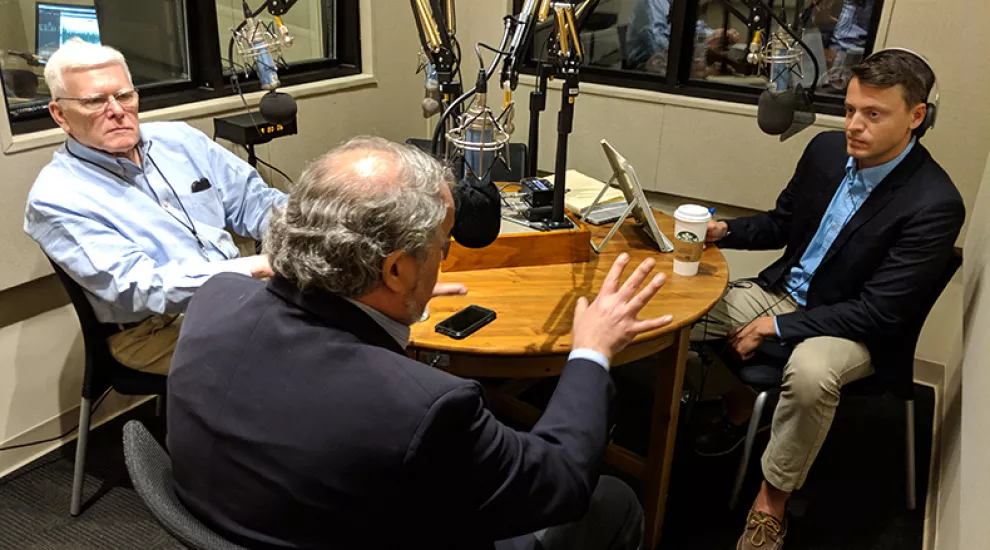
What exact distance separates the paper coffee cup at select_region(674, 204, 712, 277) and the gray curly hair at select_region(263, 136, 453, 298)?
3.35ft

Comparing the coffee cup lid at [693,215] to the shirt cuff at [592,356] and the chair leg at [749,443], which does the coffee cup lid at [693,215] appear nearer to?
the chair leg at [749,443]

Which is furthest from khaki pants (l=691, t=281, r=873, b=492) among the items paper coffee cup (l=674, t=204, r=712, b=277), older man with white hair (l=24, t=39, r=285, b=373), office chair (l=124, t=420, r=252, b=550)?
office chair (l=124, t=420, r=252, b=550)

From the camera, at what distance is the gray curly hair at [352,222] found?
3.56 ft

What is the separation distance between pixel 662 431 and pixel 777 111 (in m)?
0.92

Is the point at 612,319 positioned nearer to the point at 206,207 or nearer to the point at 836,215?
the point at 836,215

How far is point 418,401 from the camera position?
99cm

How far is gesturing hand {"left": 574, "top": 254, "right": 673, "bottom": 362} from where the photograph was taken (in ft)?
4.39

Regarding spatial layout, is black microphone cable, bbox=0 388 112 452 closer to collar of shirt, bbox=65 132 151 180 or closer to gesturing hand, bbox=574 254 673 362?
collar of shirt, bbox=65 132 151 180

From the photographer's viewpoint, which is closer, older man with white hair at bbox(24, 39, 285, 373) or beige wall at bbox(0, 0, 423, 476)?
older man with white hair at bbox(24, 39, 285, 373)

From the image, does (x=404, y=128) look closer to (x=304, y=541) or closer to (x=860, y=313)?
(x=860, y=313)

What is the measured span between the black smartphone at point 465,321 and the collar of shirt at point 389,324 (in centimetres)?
47

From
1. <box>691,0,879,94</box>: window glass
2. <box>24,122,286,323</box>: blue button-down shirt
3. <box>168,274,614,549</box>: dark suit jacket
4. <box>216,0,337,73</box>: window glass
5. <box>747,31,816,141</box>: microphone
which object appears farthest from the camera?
<box>216,0,337,73</box>: window glass

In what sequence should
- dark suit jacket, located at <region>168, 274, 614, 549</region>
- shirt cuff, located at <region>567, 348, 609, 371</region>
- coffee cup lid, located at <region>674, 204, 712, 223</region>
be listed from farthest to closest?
coffee cup lid, located at <region>674, 204, 712, 223</region> < shirt cuff, located at <region>567, 348, 609, 371</region> < dark suit jacket, located at <region>168, 274, 614, 549</region>

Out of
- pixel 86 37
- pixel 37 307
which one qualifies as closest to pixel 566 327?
pixel 37 307
